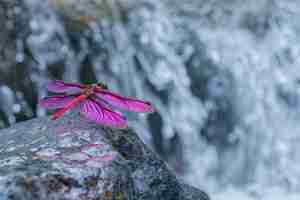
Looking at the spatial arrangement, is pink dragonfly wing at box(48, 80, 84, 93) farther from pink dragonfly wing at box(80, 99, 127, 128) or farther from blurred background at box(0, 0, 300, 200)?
blurred background at box(0, 0, 300, 200)

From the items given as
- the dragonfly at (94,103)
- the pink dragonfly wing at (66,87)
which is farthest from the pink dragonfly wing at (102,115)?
the pink dragonfly wing at (66,87)

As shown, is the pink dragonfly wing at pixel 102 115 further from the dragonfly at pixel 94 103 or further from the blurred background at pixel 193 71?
the blurred background at pixel 193 71

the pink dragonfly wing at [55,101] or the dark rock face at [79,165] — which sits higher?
the pink dragonfly wing at [55,101]

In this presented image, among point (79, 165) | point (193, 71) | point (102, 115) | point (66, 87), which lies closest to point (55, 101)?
point (66, 87)

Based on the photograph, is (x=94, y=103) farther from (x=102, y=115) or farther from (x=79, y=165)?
(x=79, y=165)

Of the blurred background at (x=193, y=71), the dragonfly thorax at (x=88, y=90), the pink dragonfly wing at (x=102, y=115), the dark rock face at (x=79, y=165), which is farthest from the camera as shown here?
the blurred background at (x=193, y=71)

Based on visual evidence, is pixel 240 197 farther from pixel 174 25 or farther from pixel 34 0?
pixel 34 0

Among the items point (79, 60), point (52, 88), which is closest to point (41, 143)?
point (52, 88)
